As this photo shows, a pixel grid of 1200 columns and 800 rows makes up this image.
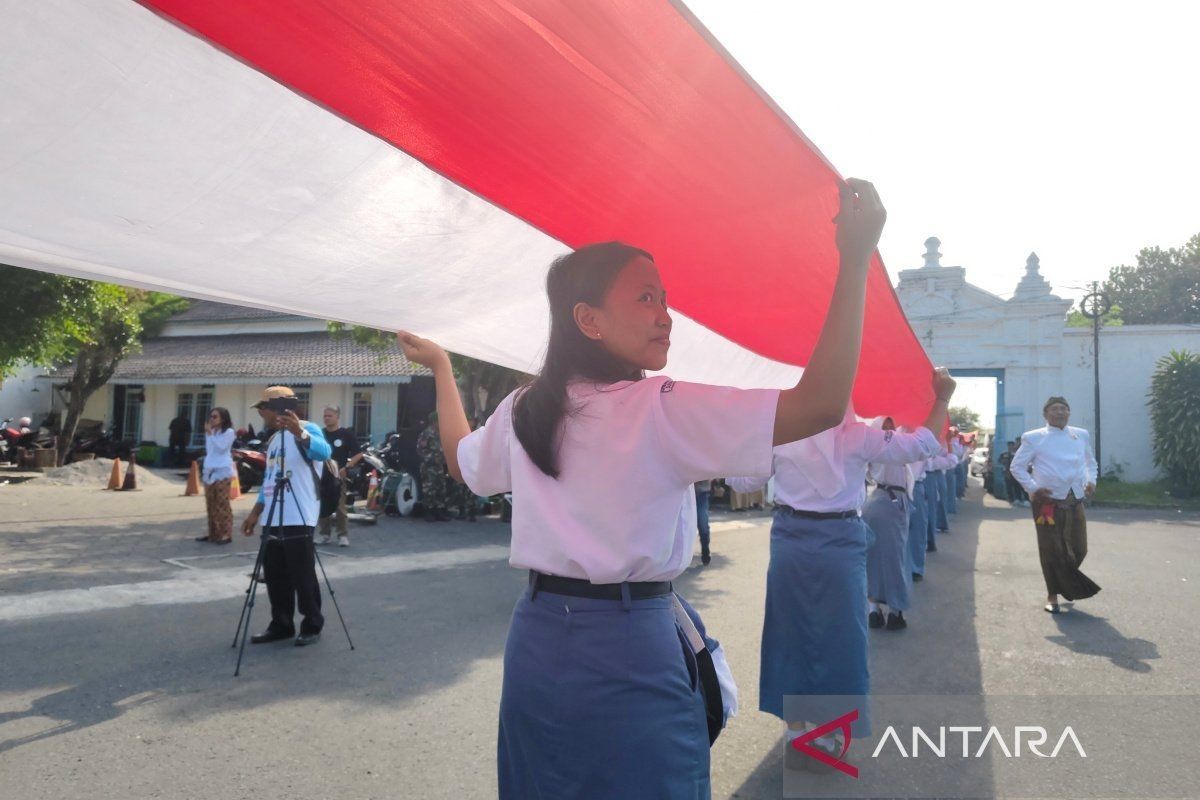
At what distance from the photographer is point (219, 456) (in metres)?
10.9

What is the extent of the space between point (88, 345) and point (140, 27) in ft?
81.0

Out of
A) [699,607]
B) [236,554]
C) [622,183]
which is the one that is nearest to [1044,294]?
[699,607]

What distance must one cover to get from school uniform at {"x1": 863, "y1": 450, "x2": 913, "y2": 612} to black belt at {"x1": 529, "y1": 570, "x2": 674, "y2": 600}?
227 inches

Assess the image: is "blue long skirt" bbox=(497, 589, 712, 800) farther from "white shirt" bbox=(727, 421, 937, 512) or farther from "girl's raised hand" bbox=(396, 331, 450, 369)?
"white shirt" bbox=(727, 421, 937, 512)

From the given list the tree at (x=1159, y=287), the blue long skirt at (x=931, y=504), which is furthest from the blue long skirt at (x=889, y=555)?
the tree at (x=1159, y=287)

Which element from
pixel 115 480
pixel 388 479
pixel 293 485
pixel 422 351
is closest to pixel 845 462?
pixel 422 351

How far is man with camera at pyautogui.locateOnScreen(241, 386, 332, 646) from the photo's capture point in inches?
243

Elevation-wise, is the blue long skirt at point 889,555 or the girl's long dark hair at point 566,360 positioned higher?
the girl's long dark hair at point 566,360

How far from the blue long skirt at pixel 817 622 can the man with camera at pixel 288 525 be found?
373 centimetres

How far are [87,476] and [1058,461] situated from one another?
2188 cm

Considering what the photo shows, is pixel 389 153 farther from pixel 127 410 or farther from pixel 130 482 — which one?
pixel 127 410

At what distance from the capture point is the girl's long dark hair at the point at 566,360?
1.77 m

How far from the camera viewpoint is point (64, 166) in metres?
1.77

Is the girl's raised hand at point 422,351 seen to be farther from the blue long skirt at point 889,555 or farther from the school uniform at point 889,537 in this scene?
the blue long skirt at point 889,555
